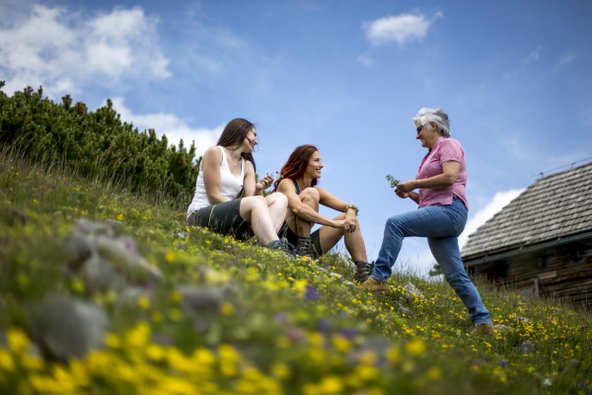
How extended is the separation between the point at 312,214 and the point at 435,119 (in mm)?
1649

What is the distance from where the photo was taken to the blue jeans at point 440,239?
5855mm

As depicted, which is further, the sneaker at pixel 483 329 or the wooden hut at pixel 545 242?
the wooden hut at pixel 545 242

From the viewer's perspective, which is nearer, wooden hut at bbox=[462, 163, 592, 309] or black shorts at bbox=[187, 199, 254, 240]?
black shorts at bbox=[187, 199, 254, 240]

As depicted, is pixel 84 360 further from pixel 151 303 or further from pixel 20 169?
pixel 20 169

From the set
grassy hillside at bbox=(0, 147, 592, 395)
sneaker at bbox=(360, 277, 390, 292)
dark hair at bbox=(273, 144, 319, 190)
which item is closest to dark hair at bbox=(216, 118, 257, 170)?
dark hair at bbox=(273, 144, 319, 190)

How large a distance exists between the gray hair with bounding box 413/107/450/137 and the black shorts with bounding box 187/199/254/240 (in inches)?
82.7

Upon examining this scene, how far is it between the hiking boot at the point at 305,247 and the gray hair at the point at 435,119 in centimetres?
176

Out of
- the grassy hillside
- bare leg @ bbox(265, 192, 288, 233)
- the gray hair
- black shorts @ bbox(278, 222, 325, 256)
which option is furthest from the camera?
black shorts @ bbox(278, 222, 325, 256)

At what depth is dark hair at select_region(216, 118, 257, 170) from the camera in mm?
6641

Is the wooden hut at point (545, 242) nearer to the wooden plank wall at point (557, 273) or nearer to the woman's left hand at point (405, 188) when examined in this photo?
the wooden plank wall at point (557, 273)

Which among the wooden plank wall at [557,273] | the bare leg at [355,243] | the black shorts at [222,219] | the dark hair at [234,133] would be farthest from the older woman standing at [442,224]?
the wooden plank wall at [557,273]

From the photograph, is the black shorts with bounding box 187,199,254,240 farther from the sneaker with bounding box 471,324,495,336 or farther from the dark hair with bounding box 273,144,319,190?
the sneaker with bounding box 471,324,495,336

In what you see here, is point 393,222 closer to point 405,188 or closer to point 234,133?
point 405,188

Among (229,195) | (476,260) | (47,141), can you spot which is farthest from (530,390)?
(476,260)
